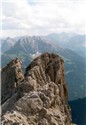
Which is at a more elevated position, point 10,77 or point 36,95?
point 10,77

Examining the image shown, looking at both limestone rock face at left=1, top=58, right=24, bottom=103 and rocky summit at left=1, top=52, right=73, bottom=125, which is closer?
rocky summit at left=1, top=52, right=73, bottom=125

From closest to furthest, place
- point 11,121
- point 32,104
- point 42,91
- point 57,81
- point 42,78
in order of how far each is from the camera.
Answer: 1. point 11,121
2. point 32,104
3. point 42,91
4. point 42,78
5. point 57,81

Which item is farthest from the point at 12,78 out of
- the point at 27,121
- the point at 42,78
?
the point at 27,121

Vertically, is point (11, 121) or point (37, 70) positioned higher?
point (37, 70)

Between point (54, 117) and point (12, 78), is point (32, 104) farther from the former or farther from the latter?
point (12, 78)

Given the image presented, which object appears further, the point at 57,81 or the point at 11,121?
the point at 57,81

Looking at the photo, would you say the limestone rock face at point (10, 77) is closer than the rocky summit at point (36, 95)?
No

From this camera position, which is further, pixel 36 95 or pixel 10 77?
pixel 10 77

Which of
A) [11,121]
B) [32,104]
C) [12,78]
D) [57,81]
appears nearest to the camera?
[11,121]
